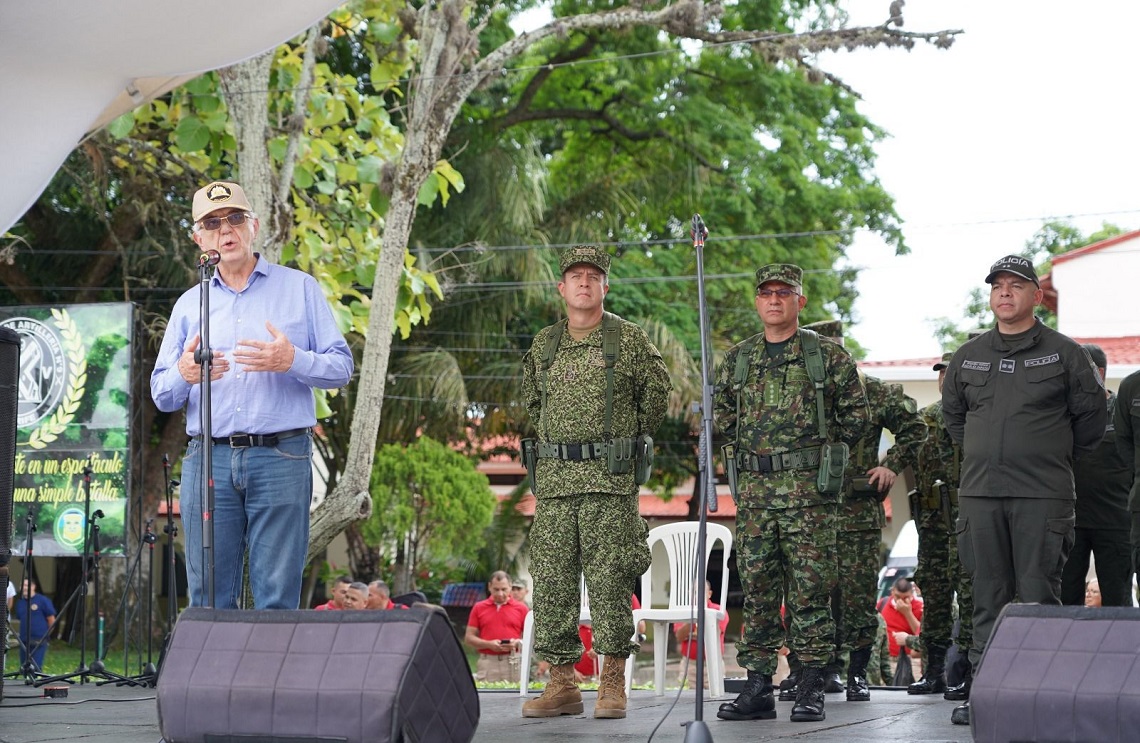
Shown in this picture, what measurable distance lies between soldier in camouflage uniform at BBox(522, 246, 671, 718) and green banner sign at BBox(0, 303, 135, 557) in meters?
5.28

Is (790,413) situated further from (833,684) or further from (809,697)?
(833,684)

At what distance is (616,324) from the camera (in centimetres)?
643

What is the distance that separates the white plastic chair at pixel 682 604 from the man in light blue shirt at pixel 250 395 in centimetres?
317

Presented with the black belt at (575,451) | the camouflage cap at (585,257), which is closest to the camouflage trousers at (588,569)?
the black belt at (575,451)

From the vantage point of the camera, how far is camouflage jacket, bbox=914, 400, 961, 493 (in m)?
7.86

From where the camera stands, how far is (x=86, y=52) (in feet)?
16.5

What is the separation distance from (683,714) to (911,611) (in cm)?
823

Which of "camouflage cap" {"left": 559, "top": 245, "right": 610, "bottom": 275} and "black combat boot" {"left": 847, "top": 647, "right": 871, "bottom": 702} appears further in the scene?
"black combat boot" {"left": 847, "top": 647, "right": 871, "bottom": 702}

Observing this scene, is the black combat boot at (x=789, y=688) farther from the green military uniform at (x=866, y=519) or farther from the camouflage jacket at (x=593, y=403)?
the camouflage jacket at (x=593, y=403)

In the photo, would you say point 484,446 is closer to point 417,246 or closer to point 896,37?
point 417,246

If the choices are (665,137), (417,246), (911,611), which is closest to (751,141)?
A: (665,137)

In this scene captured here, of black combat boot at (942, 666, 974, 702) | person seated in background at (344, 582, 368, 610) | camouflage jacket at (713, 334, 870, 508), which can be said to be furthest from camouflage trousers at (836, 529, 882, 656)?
person seated in background at (344, 582, 368, 610)

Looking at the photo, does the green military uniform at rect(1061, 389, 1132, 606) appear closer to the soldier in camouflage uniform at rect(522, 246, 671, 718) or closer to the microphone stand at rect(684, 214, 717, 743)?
the soldier in camouflage uniform at rect(522, 246, 671, 718)

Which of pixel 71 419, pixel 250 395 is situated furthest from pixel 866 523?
pixel 71 419
